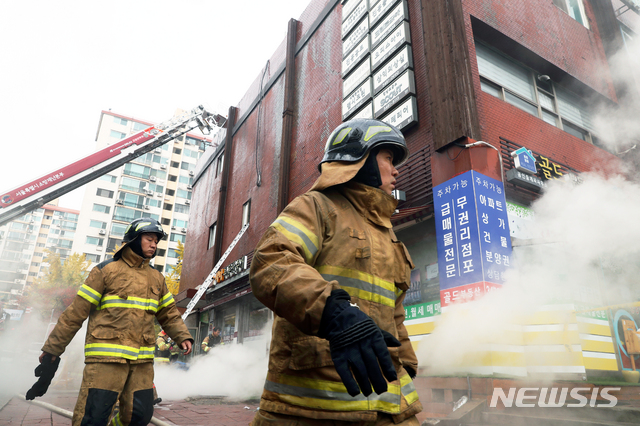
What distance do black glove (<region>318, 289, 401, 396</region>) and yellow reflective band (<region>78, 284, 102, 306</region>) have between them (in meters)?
2.94

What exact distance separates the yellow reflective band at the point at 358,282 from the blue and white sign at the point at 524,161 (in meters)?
6.58

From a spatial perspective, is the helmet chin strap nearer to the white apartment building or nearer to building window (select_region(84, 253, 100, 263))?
the white apartment building

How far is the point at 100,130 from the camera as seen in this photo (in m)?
57.9

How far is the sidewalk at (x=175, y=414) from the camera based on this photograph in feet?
15.7

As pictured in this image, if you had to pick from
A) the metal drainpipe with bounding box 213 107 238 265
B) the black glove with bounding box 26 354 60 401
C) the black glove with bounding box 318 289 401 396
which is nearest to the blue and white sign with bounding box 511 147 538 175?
the black glove with bounding box 318 289 401 396

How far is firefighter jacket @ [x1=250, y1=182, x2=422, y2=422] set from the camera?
4.37ft

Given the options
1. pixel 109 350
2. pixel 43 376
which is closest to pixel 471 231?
pixel 109 350

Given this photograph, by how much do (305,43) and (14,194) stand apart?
1214 centimetres

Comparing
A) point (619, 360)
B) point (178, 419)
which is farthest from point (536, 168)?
point (178, 419)

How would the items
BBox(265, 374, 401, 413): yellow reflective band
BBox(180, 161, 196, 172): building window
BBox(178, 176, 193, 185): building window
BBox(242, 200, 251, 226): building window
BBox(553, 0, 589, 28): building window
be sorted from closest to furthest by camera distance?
1. BBox(265, 374, 401, 413): yellow reflective band
2. BBox(553, 0, 589, 28): building window
3. BBox(242, 200, 251, 226): building window
4. BBox(178, 176, 193, 185): building window
5. BBox(180, 161, 196, 172): building window

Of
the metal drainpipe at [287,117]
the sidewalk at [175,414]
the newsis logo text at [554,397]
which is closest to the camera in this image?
the newsis logo text at [554,397]

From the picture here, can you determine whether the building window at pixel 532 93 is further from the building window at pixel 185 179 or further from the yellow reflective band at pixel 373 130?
the building window at pixel 185 179

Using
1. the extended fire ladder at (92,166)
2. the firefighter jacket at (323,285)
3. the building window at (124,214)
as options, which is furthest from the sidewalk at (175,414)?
the building window at (124,214)

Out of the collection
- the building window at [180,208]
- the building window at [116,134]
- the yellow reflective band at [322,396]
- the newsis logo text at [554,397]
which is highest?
the building window at [116,134]
